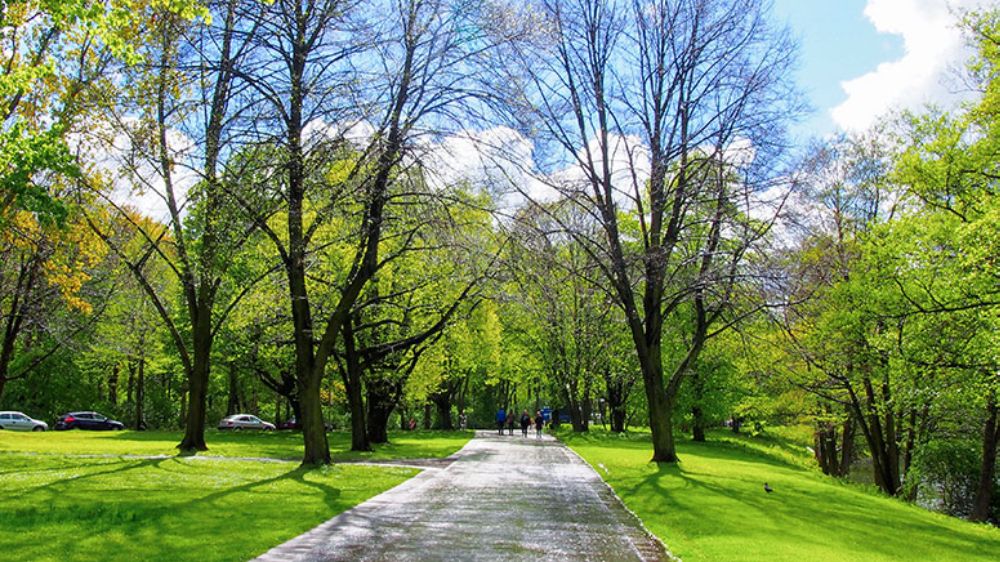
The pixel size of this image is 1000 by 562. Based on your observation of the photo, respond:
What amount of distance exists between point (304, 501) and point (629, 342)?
25.7 meters

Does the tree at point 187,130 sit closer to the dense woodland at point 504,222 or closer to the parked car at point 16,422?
the dense woodland at point 504,222

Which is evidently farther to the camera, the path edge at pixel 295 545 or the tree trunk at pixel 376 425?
the tree trunk at pixel 376 425

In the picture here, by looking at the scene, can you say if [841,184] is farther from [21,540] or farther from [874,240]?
[21,540]

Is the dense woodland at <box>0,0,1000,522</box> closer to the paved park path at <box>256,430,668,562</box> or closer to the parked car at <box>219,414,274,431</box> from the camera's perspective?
the paved park path at <box>256,430,668,562</box>

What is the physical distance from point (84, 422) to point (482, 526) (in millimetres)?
42756

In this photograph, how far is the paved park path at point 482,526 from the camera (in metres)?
7.96

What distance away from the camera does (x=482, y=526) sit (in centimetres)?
968

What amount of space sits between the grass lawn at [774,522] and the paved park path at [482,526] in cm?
68

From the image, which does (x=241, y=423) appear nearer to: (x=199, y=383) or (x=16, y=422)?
(x=16, y=422)

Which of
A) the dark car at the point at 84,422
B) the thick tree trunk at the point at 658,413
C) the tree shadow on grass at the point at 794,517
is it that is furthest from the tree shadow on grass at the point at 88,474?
the dark car at the point at 84,422

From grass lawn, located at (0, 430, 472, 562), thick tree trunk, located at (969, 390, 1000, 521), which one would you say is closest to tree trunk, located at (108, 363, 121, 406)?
grass lawn, located at (0, 430, 472, 562)

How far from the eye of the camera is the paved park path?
796 cm

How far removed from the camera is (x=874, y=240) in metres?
23.4

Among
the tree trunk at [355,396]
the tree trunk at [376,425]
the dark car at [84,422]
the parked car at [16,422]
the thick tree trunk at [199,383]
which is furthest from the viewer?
the dark car at [84,422]
